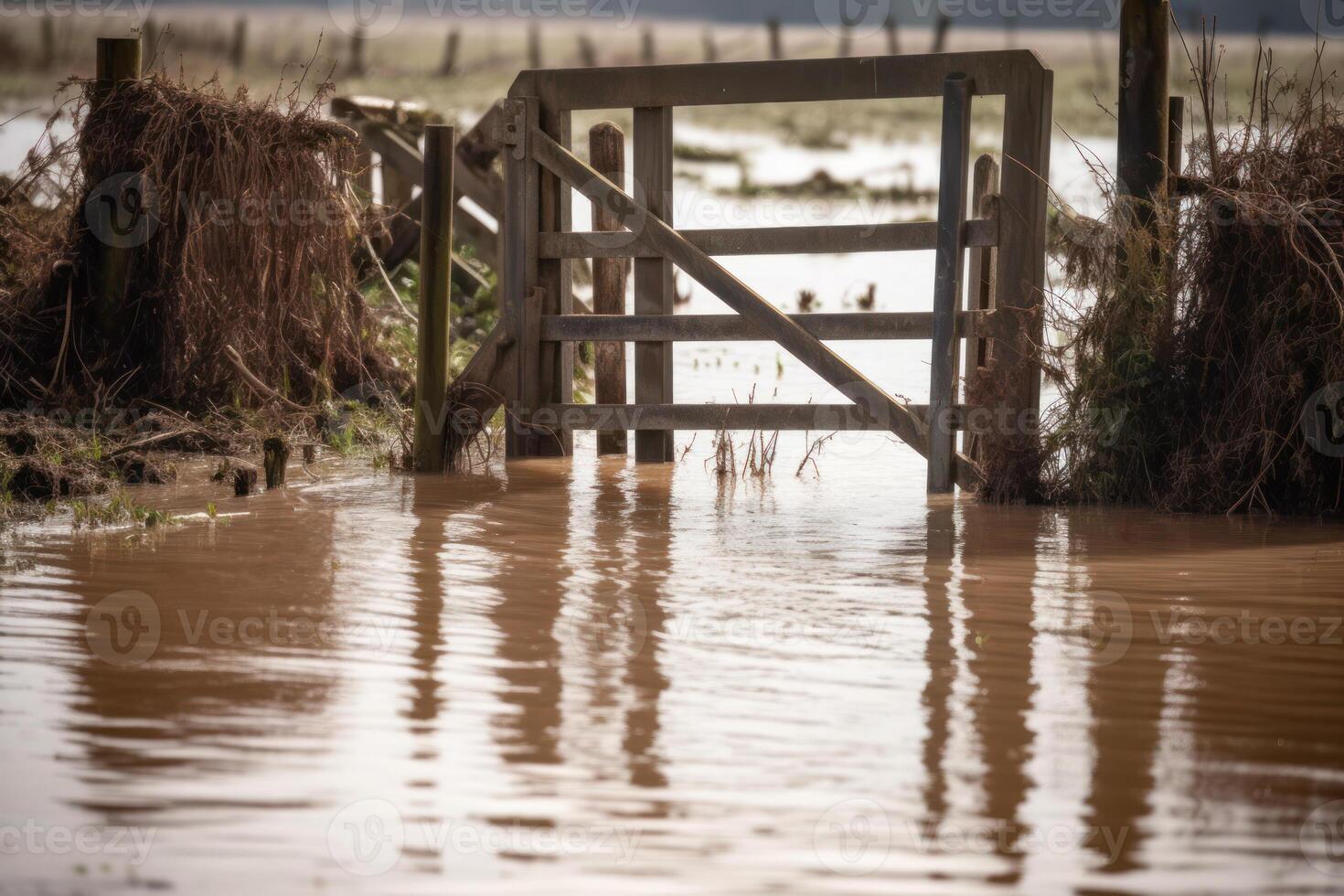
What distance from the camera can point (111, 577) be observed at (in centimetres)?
552

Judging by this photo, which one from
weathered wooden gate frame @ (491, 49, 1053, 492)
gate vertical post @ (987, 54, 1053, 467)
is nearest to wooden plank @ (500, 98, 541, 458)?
weathered wooden gate frame @ (491, 49, 1053, 492)

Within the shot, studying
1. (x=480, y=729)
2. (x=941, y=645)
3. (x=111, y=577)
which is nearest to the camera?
(x=480, y=729)

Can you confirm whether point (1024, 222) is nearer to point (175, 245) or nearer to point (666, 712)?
point (666, 712)

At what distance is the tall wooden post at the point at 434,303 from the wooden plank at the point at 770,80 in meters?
0.79

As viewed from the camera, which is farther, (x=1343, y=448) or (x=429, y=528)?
(x=1343, y=448)

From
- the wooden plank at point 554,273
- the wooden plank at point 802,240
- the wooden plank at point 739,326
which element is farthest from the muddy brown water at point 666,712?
the wooden plank at point 554,273

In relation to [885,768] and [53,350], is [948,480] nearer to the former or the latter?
[885,768]

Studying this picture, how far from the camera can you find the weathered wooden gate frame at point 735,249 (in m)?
7.97

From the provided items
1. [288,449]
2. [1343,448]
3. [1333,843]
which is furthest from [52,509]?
[1343,448]

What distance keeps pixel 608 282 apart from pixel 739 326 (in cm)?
141

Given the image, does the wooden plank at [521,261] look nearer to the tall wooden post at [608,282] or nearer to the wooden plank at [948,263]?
the tall wooden post at [608,282]

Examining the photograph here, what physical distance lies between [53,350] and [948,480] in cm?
639

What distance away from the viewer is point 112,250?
10.1 metres

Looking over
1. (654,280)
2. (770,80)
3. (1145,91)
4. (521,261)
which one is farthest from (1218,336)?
(521,261)
